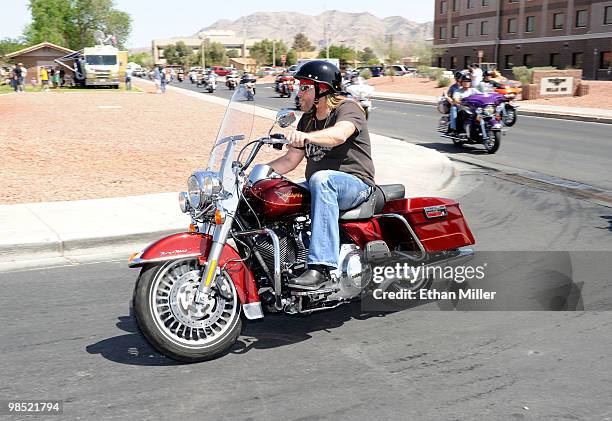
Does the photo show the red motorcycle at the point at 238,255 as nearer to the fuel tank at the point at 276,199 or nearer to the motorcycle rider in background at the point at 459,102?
the fuel tank at the point at 276,199

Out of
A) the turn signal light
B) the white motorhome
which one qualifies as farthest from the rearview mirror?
the white motorhome

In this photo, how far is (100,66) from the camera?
181 ft

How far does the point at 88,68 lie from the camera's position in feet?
181

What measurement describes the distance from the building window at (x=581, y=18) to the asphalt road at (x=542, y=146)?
4083 cm

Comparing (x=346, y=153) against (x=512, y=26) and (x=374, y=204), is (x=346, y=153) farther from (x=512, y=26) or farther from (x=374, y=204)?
(x=512, y=26)

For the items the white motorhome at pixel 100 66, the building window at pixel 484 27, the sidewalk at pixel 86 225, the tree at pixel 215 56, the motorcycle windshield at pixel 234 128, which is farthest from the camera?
the tree at pixel 215 56

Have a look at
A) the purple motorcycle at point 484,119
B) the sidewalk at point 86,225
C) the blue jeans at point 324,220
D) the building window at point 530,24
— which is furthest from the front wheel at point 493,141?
the building window at point 530,24

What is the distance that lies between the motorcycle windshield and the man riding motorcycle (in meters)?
0.41

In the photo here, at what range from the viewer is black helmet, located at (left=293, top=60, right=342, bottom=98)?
4.74 meters

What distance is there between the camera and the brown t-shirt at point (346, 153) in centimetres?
486

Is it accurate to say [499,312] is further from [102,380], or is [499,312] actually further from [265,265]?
[102,380]

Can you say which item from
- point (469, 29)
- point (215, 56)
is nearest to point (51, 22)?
point (215, 56)

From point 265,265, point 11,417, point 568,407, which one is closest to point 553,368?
point 568,407

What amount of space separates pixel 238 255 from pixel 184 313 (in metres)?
0.52
